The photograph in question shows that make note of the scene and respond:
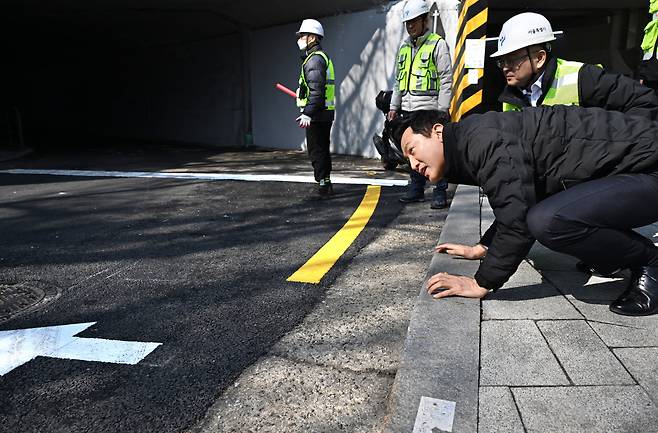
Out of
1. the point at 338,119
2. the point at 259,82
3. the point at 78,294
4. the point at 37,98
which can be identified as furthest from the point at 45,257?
the point at 37,98

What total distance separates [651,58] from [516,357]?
3309mm

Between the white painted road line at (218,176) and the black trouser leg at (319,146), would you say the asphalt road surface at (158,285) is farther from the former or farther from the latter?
the white painted road line at (218,176)

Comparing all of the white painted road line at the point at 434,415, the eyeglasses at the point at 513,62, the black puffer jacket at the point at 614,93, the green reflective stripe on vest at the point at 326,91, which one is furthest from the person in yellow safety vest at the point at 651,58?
the white painted road line at the point at 434,415

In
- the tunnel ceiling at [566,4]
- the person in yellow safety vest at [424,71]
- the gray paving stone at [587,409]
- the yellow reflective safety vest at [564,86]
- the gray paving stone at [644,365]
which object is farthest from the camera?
the tunnel ceiling at [566,4]

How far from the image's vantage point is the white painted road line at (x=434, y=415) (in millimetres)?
1456

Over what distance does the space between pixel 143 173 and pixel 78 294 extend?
5546 millimetres

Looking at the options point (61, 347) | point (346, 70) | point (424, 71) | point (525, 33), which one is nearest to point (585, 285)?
point (525, 33)

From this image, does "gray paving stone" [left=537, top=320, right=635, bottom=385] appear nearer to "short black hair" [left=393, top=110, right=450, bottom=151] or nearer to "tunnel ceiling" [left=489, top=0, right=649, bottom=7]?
"short black hair" [left=393, top=110, right=450, bottom=151]

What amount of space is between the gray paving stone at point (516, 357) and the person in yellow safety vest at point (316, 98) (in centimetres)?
345

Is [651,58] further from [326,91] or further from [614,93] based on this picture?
[326,91]

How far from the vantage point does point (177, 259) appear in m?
3.42

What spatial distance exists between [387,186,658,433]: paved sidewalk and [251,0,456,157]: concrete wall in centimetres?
680

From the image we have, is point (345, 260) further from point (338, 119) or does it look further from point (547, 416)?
point (338, 119)

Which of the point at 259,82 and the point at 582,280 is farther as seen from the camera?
the point at 259,82
